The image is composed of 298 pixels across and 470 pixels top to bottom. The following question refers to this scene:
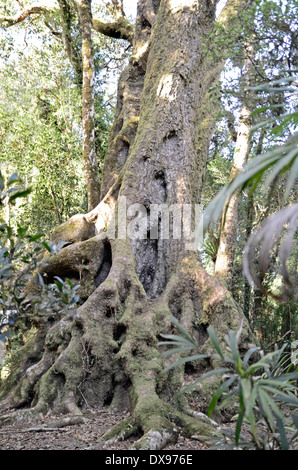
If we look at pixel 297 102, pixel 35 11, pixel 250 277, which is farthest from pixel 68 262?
pixel 35 11

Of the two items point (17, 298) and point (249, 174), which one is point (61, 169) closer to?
point (17, 298)

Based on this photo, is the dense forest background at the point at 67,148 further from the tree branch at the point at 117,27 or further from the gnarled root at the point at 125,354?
the gnarled root at the point at 125,354

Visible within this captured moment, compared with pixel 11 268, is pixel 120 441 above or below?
below

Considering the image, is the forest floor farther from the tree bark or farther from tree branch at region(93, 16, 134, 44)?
tree branch at region(93, 16, 134, 44)

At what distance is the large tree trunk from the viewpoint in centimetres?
386

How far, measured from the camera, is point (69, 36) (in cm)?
1069

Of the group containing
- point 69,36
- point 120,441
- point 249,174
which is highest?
point 69,36

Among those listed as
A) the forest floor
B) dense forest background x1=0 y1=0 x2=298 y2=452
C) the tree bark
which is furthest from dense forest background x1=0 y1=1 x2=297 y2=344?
the forest floor

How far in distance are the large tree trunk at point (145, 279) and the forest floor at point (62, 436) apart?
0.11m

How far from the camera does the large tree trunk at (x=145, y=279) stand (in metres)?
3.86

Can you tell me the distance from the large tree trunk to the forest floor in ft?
0.37

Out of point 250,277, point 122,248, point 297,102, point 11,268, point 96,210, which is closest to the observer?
point 250,277

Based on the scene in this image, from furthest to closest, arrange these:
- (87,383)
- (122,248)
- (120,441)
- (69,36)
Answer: (69,36) < (122,248) < (87,383) < (120,441)

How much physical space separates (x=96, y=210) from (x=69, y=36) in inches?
252
